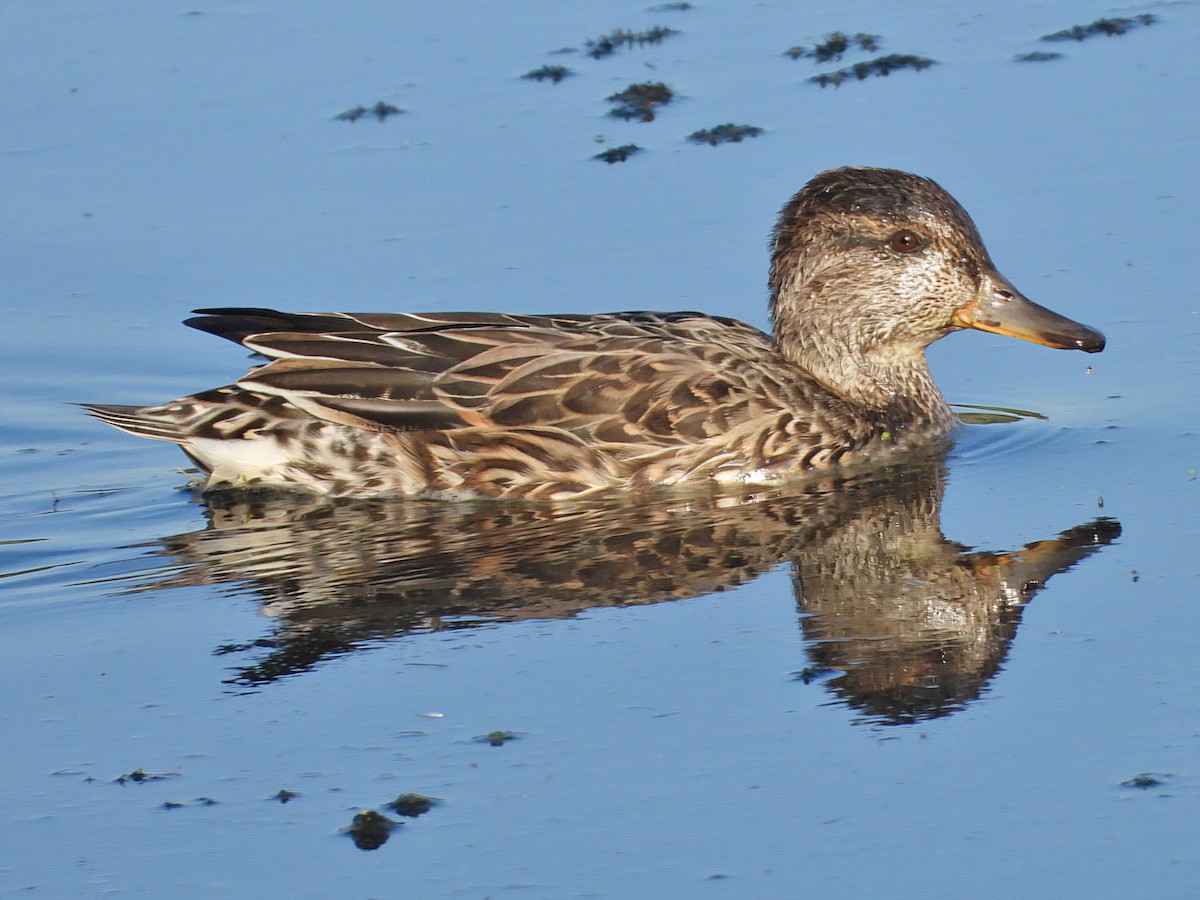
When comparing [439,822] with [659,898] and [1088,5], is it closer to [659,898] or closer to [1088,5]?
[659,898]

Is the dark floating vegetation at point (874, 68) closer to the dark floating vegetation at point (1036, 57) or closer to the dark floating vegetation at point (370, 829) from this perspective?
the dark floating vegetation at point (1036, 57)

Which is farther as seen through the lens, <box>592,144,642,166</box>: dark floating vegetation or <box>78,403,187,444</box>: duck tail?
<box>592,144,642,166</box>: dark floating vegetation

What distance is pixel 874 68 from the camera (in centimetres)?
1340

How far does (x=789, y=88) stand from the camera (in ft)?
43.1

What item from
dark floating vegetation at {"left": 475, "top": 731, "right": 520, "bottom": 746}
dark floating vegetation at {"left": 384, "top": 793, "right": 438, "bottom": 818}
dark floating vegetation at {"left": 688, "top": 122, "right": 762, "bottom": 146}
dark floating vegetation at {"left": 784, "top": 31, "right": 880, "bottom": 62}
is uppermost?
dark floating vegetation at {"left": 784, "top": 31, "right": 880, "bottom": 62}

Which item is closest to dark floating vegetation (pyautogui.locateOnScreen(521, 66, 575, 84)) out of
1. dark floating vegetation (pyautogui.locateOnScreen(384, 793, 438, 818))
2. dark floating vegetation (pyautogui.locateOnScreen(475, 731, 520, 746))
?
dark floating vegetation (pyautogui.locateOnScreen(475, 731, 520, 746))

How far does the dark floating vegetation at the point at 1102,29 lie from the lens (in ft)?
45.1

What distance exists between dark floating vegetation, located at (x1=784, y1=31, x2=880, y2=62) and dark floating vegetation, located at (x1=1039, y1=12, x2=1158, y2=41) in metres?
1.14

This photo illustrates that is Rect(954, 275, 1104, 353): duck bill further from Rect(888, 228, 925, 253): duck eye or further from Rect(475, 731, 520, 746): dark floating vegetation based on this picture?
Rect(475, 731, 520, 746): dark floating vegetation

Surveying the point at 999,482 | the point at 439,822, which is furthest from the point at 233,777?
the point at 999,482

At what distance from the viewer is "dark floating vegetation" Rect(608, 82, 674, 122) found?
13023 millimetres

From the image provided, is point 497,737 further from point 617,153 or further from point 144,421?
point 617,153

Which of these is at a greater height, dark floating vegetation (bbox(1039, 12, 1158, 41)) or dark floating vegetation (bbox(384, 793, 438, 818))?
dark floating vegetation (bbox(1039, 12, 1158, 41))

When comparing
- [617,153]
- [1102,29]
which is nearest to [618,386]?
[617,153]
